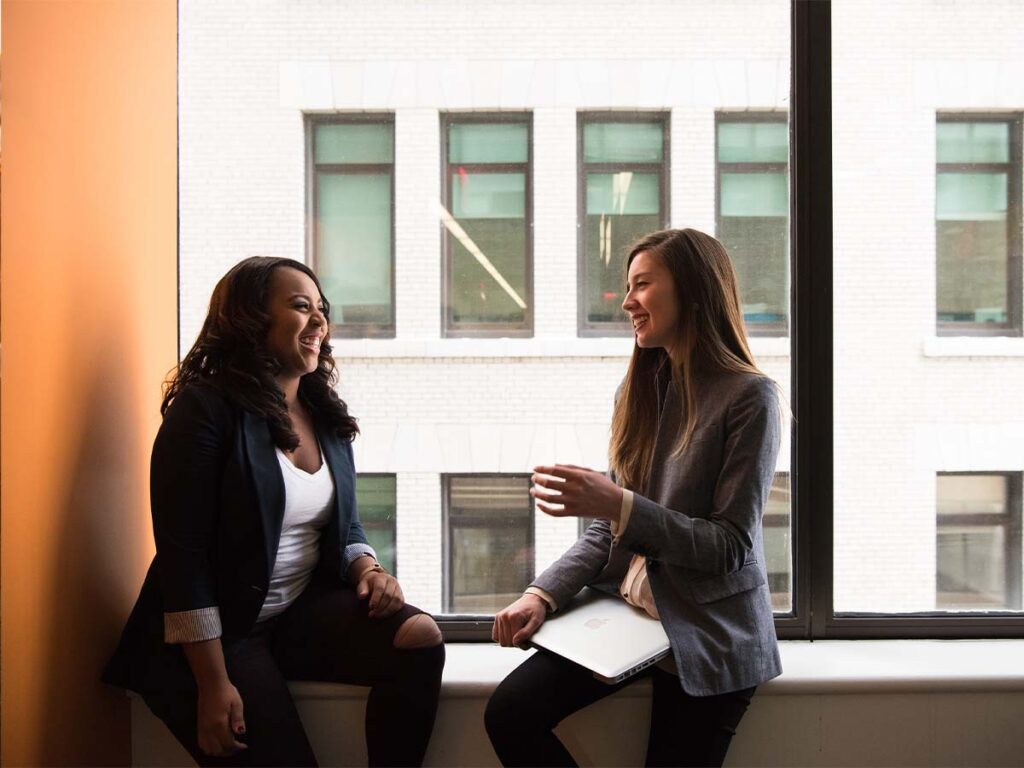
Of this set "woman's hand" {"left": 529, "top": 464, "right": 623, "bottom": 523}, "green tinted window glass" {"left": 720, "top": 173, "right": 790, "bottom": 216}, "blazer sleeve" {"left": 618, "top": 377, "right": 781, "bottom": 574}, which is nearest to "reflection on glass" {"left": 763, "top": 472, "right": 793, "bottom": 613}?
"blazer sleeve" {"left": 618, "top": 377, "right": 781, "bottom": 574}

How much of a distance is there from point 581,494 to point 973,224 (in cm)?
160

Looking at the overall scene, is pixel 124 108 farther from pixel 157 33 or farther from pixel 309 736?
pixel 309 736

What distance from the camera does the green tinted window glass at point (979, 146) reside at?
2271mm

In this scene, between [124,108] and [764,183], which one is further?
[764,183]

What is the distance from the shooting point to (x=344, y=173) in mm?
2320

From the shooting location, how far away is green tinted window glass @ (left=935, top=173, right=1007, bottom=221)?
7.47 feet

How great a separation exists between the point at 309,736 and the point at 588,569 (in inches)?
30.8

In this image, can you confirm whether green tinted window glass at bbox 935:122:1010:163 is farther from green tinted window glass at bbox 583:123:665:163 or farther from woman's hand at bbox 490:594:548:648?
woman's hand at bbox 490:594:548:648

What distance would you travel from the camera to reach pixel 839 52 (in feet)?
7.35

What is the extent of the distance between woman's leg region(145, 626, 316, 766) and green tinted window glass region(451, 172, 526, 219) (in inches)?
54.8

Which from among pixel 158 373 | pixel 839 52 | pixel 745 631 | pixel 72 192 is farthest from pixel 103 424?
pixel 839 52

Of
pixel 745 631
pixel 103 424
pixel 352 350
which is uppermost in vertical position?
pixel 352 350

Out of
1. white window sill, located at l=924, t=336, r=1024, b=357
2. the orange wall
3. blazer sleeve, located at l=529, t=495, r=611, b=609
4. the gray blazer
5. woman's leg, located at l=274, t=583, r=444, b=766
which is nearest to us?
the orange wall

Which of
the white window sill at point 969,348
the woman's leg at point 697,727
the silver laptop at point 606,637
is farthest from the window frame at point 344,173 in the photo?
the white window sill at point 969,348
